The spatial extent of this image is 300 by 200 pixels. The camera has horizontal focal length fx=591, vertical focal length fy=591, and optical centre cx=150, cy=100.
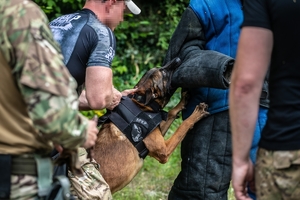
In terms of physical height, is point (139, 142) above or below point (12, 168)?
below

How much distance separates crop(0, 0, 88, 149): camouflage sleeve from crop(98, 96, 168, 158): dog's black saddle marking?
1891 millimetres

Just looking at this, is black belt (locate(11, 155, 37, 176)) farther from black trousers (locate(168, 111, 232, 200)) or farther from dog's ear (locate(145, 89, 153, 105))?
dog's ear (locate(145, 89, 153, 105))

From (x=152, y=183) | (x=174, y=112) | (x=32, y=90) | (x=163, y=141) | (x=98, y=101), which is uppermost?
(x=32, y=90)

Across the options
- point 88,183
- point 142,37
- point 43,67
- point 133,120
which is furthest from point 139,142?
point 142,37

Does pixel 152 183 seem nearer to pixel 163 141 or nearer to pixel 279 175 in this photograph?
pixel 163 141

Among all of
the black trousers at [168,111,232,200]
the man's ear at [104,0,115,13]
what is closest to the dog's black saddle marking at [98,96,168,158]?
the black trousers at [168,111,232,200]

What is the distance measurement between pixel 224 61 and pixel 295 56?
1.37 meters

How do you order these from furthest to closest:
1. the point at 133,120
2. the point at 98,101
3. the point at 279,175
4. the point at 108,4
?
the point at 133,120, the point at 108,4, the point at 98,101, the point at 279,175

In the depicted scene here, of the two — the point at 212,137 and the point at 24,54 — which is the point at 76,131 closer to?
the point at 24,54

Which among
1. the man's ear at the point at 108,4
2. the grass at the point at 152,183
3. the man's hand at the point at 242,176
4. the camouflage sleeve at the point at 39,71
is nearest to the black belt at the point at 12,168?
the camouflage sleeve at the point at 39,71

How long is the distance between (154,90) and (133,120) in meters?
0.42

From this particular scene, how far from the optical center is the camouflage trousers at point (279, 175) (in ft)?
8.30

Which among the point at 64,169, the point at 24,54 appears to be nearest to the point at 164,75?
the point at 64,169

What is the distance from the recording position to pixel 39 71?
239 cm
